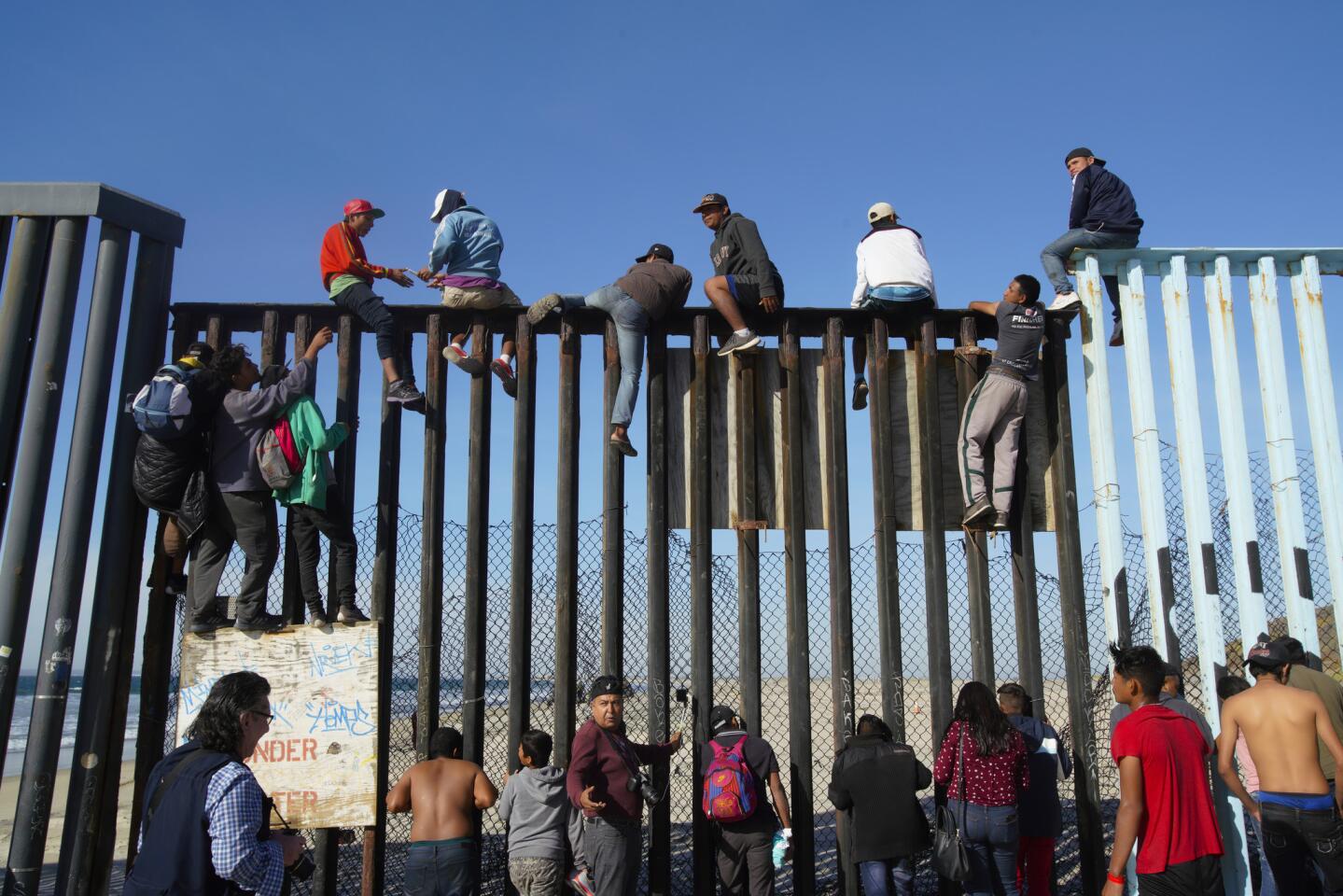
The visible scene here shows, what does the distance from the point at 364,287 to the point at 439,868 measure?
414 centimetres

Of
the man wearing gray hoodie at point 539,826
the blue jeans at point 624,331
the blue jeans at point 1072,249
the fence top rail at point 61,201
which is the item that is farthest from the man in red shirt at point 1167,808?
the fence top rail at point 61,201

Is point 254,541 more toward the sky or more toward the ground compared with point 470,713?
more toward the sky

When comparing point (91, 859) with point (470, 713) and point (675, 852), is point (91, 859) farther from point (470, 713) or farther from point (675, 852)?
point (675, 852)

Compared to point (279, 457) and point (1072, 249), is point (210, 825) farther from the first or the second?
point (1072, 249)

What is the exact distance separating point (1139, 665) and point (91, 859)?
6592mm

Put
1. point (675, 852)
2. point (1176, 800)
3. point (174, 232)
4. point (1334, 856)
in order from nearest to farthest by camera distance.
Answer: point (1176, 800) → point (1334, 856) → point (174, 232) → point (675, 852)

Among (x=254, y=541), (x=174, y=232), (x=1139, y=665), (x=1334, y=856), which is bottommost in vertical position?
(x=1334, y=856)

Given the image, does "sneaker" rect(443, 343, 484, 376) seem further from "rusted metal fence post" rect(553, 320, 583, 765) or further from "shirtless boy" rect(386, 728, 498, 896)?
"shirtless boy" rect(386, 728, 498, 896)

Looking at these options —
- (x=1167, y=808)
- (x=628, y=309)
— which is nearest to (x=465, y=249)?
(x=628, y=309)

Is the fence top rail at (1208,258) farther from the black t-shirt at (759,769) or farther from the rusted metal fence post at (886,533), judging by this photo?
the black t-shirt at (759,769)

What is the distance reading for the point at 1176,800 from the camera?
4941 millimetres

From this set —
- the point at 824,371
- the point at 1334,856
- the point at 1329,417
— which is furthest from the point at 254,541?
the point at 1329,417

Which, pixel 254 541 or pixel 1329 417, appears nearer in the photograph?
pixel 254 541

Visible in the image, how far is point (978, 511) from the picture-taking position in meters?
7.77
